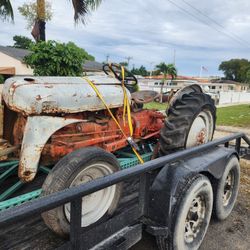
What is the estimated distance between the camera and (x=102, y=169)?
295cm

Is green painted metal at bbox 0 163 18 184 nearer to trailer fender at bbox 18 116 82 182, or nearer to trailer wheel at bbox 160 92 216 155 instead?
trailer fender at bbox 18 116 82 182

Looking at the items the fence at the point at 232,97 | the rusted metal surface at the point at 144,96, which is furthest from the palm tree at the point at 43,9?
the fence at the point at 232,97

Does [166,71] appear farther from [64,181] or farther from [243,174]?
[64,181]

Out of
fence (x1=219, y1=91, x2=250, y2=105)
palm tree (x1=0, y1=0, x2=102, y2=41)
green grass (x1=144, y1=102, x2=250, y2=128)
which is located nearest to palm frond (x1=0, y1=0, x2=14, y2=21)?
palm tree (x1=0, y1=0, x2=102, y2=41)

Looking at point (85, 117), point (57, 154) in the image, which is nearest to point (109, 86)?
point (85, 117)

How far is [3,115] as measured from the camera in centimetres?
329

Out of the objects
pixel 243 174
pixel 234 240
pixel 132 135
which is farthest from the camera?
pixel 243 174

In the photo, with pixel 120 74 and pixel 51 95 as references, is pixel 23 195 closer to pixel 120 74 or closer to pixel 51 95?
pixel 51 95

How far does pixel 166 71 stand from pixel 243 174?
31.7 meters

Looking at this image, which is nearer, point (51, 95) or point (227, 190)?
point (51, 95)

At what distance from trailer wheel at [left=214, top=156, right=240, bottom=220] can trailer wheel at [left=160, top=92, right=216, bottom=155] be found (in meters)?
0.58

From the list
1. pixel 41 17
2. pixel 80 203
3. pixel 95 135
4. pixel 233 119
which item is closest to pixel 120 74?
pixel 95 135

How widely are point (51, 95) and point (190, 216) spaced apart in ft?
5.68

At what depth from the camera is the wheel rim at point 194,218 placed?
282cm
